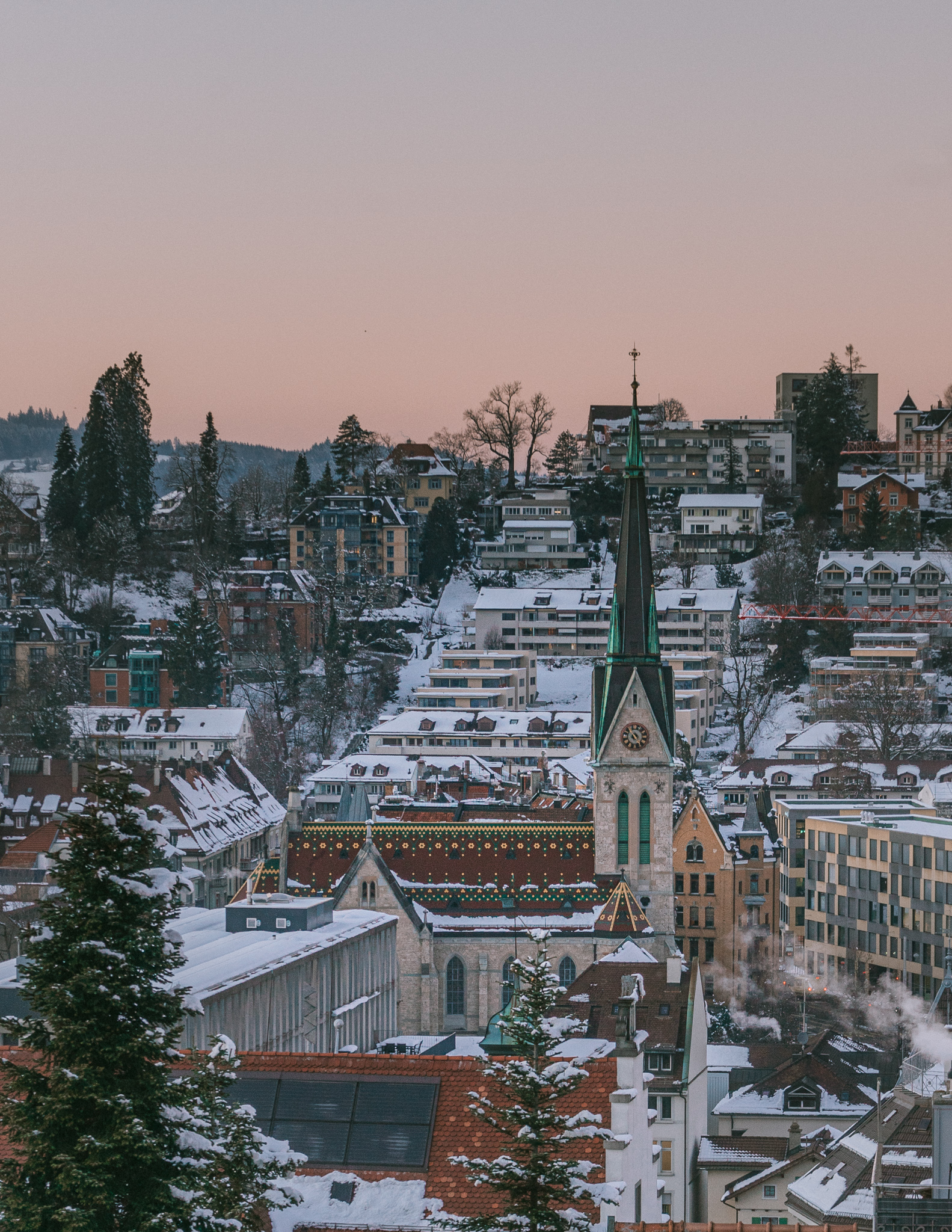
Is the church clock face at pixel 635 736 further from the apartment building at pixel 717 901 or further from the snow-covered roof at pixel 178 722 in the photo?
the snow-covered roof at pixel 178 722

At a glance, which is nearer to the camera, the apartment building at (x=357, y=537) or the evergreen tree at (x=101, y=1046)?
the evergreen tree at (x=101, y=1046)

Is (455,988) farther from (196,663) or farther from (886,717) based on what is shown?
(196,663)

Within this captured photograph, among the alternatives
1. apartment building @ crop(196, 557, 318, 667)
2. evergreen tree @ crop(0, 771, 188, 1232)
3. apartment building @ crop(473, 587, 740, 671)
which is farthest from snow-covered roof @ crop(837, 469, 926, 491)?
evergreen tree @ crop(0, 771, 188, 1232)

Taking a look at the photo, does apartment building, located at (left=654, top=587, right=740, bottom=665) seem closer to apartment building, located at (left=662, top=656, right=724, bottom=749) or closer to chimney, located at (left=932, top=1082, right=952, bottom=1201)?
apartment building, located at (left=662, top=656, right=724, bottom=749)

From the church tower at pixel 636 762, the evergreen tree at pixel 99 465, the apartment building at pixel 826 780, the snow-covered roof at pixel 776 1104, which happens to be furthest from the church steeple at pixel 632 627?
the evergreen tree at pixel 99 465

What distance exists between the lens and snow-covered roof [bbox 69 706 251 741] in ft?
474

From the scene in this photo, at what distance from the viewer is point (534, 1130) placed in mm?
27328

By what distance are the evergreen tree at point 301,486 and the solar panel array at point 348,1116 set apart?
156 m

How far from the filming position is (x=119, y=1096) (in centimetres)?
2303

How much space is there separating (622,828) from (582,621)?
85788 millimetres

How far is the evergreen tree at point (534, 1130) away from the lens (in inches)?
1067

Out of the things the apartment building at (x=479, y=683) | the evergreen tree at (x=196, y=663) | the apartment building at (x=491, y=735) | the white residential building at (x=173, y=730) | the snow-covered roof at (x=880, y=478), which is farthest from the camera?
the snow-covered roof at (x=880, y=478)

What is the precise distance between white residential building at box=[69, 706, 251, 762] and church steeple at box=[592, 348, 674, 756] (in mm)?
60514

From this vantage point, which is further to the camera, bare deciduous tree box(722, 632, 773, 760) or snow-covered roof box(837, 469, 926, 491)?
snow-covered roof box(837, 469, 926, 491)
